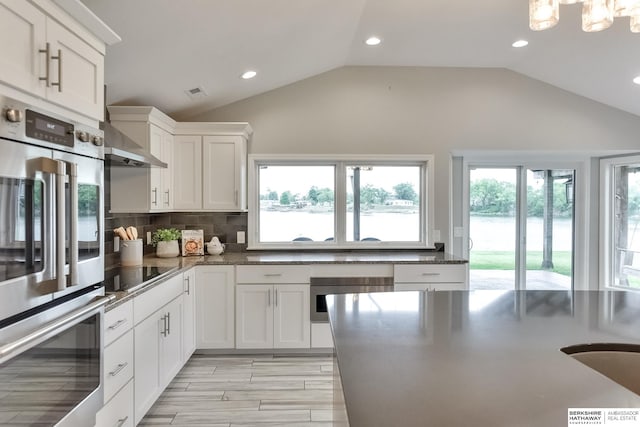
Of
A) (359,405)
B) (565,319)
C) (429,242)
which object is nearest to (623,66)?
(429,242)

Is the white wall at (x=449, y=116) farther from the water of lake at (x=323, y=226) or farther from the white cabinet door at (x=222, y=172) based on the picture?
the white cabinet door at (x=222, y=172)

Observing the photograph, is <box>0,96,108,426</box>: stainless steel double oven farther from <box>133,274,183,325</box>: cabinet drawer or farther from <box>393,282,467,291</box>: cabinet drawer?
<box>393,282,467,291</box>: cabinet drawer

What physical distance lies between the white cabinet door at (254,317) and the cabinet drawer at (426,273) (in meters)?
1.19

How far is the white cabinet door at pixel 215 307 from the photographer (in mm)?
3553

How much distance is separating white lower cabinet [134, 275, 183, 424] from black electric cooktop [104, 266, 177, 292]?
8cm

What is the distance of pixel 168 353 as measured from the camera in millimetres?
2834

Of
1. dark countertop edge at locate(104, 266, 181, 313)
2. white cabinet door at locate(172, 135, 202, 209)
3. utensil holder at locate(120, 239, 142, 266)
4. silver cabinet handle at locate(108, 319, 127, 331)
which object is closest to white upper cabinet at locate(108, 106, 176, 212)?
utensil holder at locate(120, 239, 142, 266)

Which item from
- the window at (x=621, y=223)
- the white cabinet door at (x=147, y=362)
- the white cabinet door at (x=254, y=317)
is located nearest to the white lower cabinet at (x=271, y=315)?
the white cabinet door at (x=254, y=317)

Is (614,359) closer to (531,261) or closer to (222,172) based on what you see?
(222,172)

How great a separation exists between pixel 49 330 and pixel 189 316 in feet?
6.62

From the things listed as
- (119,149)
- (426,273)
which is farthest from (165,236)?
(426,273)

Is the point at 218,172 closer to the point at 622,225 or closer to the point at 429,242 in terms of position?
the point at 429,242

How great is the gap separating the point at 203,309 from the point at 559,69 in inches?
161

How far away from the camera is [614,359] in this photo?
1.36 meters
